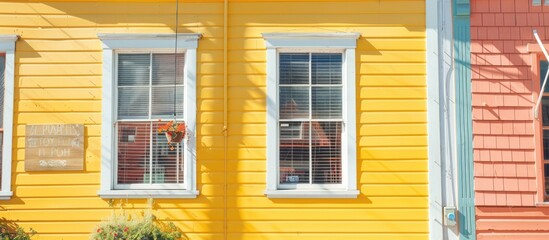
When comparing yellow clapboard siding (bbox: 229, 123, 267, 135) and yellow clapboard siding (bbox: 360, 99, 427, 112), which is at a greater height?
yellow clapboard siding (bbox: 360, 99, 427, 112)

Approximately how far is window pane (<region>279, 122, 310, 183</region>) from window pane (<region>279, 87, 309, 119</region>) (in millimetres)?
114

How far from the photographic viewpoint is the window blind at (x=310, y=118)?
7805 mm

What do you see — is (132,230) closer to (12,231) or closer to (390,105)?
(12,231)

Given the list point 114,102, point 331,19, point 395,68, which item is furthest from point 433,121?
point 114,102

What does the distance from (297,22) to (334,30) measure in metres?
0.48

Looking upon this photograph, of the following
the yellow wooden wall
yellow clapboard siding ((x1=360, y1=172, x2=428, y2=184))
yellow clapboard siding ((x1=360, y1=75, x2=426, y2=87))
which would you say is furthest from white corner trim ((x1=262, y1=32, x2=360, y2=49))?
yellow clapboard siding ((x1=360, y1=172, x2=428, y2=184))

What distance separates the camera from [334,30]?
782 centimetres

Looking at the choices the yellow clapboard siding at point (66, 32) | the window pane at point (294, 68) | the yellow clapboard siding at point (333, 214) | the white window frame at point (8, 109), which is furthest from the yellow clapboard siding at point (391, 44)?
the white window frame at point (8, 109)

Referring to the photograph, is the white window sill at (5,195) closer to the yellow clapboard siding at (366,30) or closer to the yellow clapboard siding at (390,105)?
the yellow clapboard siding at (366,30)

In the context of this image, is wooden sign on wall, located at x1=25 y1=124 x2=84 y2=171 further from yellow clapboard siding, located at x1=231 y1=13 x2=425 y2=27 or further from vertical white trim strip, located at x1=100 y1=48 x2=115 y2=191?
yellow clapboard siding, located at x1=231 y1=13 x2=425 y2=27

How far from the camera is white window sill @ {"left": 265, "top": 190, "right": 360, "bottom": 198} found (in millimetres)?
7602

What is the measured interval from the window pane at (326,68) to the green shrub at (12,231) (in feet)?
13.0

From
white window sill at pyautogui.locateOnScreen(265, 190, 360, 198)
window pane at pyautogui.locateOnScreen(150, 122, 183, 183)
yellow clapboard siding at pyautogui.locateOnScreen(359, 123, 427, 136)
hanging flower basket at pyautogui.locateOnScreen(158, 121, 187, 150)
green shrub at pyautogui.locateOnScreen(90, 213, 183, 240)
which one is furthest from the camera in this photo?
window pane at pyautogui.locateOnScreen(150, 122, 183, 183)

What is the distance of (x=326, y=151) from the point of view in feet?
25.7
